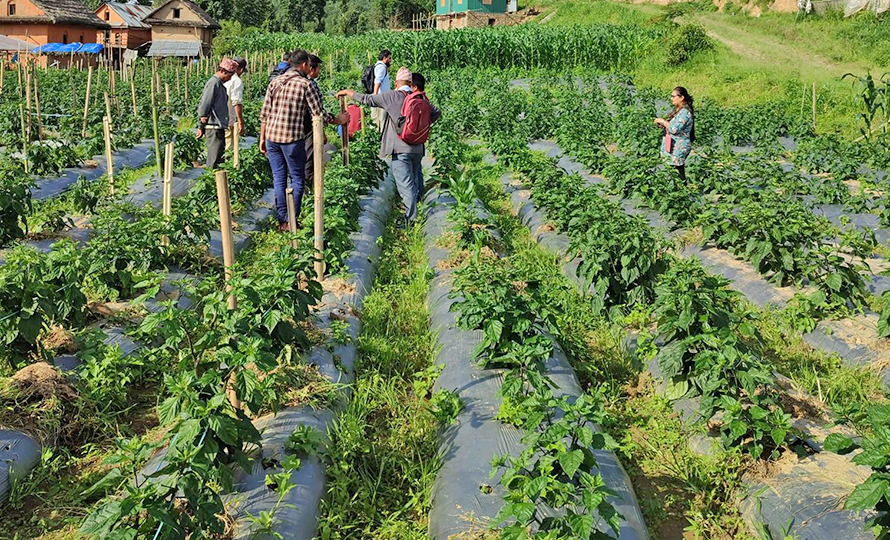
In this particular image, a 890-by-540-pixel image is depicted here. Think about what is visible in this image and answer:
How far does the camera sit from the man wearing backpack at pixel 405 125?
7512mm

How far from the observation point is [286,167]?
7.42m

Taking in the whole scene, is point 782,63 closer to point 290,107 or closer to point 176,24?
point 290,107

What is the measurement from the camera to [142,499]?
2.59m

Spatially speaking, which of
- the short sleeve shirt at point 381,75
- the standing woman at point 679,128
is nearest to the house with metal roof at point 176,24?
the short sleeve shirt at point 381,75

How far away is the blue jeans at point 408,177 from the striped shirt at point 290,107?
1.01 metres

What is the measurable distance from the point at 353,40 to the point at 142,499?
3529 centimetres

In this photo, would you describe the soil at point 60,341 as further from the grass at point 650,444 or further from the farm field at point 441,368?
the grass at point 650,444

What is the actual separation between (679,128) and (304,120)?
431cm

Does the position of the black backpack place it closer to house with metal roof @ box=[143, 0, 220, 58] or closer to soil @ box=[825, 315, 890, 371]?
soil @ box=[825, 315, 890, 371]

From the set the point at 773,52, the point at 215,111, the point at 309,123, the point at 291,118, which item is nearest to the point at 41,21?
the point at 773,52

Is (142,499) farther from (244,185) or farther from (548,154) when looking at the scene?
(548,154)

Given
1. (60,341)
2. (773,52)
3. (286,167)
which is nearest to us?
(60,341)

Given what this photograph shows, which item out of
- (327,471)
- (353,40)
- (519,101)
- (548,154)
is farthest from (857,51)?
(327,471)

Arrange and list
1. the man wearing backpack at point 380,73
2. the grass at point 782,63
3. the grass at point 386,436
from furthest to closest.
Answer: the grass at point 782,63, the man wearing backpack at point 380,73, the grass at point 386,436
